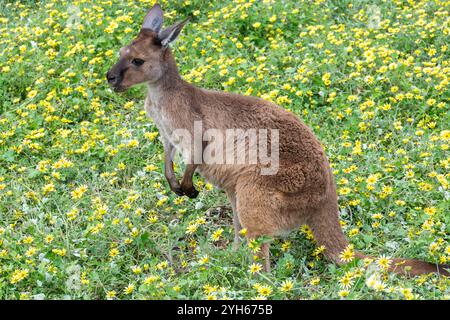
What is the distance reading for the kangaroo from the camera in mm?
4566

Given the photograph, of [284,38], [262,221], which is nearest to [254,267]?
[262,221]

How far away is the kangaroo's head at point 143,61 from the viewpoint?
16.4 ft

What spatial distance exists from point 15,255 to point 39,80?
8.47ft

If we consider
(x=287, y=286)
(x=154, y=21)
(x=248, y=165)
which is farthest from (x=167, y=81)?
(x=287, y=286)

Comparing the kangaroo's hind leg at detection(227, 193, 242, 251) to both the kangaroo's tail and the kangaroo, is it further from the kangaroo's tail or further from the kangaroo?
the kangaroo's tail

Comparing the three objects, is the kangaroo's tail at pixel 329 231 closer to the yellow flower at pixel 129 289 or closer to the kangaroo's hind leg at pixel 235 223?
the kangaroo's hind leg at pixel 235 223

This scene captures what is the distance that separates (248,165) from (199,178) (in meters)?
1.04

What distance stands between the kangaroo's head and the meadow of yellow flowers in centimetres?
80

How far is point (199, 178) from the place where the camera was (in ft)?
18.7

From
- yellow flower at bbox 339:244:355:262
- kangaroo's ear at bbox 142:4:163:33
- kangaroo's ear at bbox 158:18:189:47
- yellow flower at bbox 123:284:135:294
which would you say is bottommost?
yellow flower at bbox 123:284:135:294

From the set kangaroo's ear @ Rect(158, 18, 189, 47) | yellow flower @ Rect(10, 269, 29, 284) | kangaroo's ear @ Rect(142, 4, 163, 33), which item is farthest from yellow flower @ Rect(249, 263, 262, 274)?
kangaroo's ear @ Rect(142, 4, 163, 33)

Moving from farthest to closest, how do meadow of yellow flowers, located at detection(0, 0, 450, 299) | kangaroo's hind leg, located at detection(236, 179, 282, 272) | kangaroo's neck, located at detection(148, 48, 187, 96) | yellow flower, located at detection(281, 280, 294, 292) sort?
1. kangaroo's neck, located at detection(148, 48, 187, 96)
2. kangaroo's hind leg, located at detection(236, 179, 282, 272)
3. meadow of yellow flowers, located at detection(0, 0, 450, 299)
4. yellow flower, located at detection(281, 280, 294, 292)

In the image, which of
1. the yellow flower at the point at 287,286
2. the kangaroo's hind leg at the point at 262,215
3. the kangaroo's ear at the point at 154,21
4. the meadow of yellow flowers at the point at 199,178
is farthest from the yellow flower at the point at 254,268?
the kangaroo's ear at the point at 154,21

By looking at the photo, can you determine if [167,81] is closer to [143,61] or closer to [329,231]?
[143,61]
